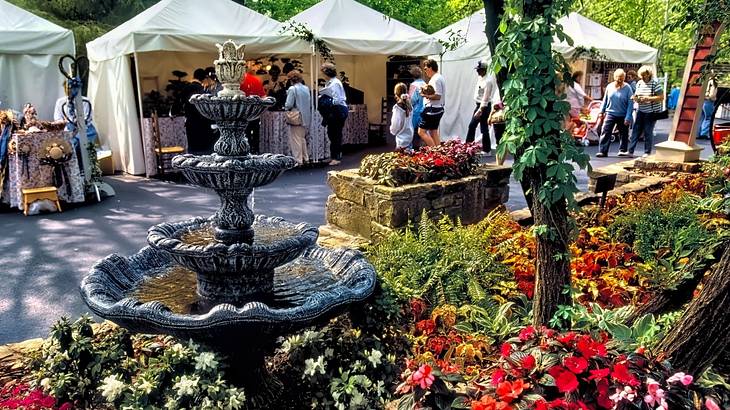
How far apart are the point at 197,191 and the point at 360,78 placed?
780cm

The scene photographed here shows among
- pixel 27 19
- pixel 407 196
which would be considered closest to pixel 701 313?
pixel 407 196

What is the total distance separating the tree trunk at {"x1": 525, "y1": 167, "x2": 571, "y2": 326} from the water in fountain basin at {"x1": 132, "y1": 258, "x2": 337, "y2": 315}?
1183 millimetres

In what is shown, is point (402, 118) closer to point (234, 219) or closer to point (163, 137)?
point (163, 137)

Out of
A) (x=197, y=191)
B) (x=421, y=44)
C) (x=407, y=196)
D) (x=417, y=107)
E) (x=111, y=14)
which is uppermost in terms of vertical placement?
(x=111, y=14)

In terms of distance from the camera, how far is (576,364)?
2256 millimetres

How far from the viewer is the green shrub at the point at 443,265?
4.11m

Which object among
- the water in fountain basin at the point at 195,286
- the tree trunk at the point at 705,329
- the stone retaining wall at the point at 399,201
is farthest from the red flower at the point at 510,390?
the stone retaining wall at the point at 399,201

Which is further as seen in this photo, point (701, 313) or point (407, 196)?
point (407, 196)

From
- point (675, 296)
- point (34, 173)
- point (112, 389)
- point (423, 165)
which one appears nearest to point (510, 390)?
point (112, 389)

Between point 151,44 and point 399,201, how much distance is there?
6105mm

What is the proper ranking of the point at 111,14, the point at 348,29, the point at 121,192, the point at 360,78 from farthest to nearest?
1. the point at 111,14
2. the point at 360,78
3. the point at 348,29
4. the point at 121,192

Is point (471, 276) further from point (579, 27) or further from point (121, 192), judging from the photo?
point (579, 27)

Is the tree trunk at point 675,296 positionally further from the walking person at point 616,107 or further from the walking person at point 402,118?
the walking person at point 616,107

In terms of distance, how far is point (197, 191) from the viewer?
9.29 m
